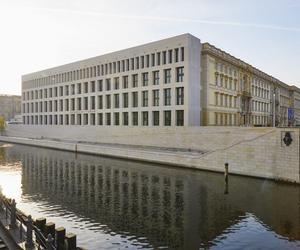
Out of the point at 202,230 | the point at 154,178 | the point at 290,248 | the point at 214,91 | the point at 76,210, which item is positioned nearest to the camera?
the point at 290,248

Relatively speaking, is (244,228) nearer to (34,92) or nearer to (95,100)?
(95,100)

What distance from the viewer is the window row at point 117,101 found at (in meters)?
58.3

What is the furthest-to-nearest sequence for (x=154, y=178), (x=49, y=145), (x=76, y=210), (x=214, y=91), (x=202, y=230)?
1. (x=49, y=145)
2. (x=214, y=91)
3. (x=154, y=178)
4. (x=76, y=210)
5. (x=202, y=230)

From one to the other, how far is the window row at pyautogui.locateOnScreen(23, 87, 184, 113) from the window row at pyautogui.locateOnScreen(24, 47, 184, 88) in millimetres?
5739

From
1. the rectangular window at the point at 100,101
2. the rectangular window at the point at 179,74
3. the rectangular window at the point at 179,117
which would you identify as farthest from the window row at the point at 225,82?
the rectangular window at the point at 100,101

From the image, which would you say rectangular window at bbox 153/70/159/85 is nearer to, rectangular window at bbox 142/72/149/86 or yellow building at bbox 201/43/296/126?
rectangular window at bbox 142/72/149/86

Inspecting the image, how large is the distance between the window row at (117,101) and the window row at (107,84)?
1.84 meters

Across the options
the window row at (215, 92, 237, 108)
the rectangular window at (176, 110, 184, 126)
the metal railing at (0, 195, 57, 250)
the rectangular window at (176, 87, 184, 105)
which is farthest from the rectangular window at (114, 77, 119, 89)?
the metal railing at (0, 195, 57, 250)

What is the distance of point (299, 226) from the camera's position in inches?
814

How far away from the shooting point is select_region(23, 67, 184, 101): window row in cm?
5853

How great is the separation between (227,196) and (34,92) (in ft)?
292

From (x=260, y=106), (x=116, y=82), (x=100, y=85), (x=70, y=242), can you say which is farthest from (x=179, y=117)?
(x=70, y=242)

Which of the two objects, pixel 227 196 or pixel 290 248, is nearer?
pixel 290 248

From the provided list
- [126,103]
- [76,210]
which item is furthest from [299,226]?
[126,103]
